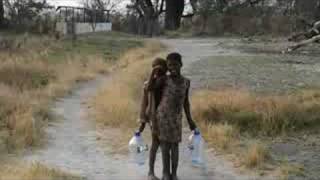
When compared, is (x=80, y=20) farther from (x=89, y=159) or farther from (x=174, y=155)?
(x=174, y=155)

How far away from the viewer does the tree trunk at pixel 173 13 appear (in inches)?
2505

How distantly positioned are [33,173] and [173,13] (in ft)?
185

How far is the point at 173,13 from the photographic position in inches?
2532

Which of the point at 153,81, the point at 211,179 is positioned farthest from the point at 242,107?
the point at 153,81

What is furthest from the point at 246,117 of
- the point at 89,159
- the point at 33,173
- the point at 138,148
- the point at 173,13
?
the point at 173,13

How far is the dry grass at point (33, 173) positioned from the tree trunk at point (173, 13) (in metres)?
54.8

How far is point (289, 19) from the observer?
181ft

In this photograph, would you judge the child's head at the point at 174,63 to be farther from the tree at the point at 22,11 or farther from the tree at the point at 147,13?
the tree at the point at 147,13

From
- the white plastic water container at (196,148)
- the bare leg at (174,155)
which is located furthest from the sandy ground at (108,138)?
the bare leg at (174,155)

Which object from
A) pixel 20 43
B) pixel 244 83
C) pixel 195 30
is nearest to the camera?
pixel 244 83

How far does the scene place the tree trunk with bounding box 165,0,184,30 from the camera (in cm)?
6362

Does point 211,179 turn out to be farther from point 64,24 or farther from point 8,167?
point 64,24

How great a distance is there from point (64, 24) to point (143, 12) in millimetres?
19336

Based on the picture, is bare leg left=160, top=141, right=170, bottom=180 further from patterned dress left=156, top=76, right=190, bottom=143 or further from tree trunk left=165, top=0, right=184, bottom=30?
tree trunk left=165, top=0, right=184, bottom=30
